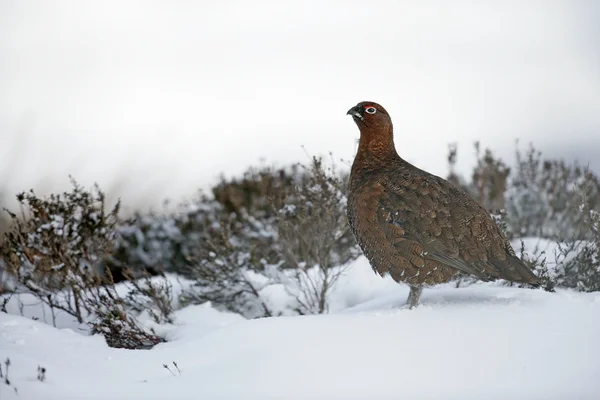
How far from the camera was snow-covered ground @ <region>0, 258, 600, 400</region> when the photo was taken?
276 cm

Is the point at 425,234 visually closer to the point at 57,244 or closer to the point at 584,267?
the point at 584,267

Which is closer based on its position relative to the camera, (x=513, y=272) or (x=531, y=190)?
(x=513, y=272)

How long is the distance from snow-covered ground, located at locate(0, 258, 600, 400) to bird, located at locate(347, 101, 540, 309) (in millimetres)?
203

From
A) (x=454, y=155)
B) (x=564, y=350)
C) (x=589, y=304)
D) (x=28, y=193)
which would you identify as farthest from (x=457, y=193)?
(x=454, y=155)

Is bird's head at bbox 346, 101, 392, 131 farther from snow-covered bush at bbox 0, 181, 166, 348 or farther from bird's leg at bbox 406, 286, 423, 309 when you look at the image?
snow-covered bush at bbox 0, 181, 166, 348

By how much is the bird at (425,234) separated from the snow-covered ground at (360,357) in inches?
8.0

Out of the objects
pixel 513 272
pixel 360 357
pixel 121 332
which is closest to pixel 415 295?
pixel 513 272

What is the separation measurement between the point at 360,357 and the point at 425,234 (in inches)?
40.2

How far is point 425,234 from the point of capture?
12.3 feet

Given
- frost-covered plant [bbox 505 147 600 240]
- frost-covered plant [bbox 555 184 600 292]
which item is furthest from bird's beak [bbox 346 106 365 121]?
frost-covered plant [bbox 505 147 600 240]

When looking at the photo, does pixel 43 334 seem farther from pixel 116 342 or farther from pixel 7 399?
pixel 7 399

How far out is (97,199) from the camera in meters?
5.07

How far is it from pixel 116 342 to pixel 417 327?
2.11m

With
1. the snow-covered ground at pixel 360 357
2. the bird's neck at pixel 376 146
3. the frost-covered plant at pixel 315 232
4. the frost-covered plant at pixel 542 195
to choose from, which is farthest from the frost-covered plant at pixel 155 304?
the frost-covered plant at pixel 542 195
